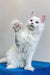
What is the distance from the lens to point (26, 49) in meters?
1.09

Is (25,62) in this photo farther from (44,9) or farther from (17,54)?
(44,9)

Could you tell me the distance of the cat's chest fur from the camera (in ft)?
3.46

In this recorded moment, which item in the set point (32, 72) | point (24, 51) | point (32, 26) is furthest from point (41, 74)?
point (32, 26)

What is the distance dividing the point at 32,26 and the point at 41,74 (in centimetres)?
36

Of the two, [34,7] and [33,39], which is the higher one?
[34,7]

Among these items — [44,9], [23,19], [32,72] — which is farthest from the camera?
[23,19]

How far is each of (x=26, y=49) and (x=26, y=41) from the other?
62 millimetres

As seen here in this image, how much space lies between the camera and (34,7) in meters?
1.54

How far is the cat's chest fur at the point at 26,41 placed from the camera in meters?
1.05

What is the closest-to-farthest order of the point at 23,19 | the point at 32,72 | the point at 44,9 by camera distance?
the point at 32,72
the point at 44,9
the point at 23,19

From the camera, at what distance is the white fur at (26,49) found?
108 cm

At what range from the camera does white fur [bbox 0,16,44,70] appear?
1078mm

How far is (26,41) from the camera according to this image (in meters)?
1.07

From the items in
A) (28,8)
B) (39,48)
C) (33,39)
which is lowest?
(39,48)
